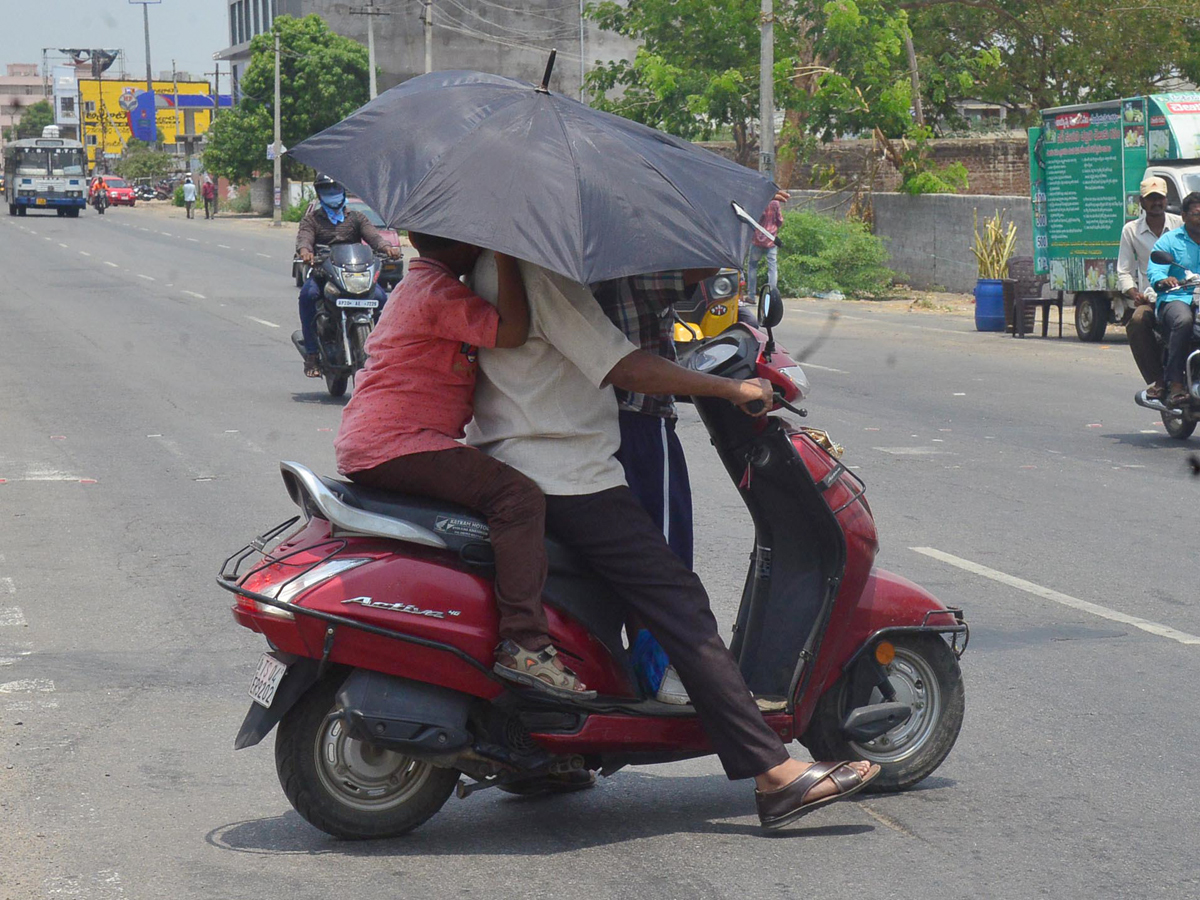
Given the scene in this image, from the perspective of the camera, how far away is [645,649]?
4234mm

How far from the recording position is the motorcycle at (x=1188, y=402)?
10.9 metres

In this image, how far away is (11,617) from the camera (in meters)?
6.50

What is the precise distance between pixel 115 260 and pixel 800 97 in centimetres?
1488

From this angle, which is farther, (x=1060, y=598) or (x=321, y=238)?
(x=321, y=238)

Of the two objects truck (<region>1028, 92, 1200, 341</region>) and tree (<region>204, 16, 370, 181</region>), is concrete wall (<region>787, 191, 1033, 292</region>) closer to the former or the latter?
truck (<region>1028, 92, 1200, 341</region>)

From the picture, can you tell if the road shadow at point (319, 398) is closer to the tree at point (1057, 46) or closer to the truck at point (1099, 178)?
the truck at point (1099, 178)

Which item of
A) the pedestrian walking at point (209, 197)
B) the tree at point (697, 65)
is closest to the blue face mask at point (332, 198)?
the tree at point (697, 65)

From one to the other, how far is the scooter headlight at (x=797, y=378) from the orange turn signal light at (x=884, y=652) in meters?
0.76

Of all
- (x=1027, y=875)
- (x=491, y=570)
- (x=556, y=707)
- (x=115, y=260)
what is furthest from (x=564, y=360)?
(x=115, y=260)

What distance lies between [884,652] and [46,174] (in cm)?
6424

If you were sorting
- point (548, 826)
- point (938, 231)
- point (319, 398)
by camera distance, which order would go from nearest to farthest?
1. point (548, 826)
2. point (319, 398)
3. point (938, 231)

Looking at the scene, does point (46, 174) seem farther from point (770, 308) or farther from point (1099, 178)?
point (770, 308)

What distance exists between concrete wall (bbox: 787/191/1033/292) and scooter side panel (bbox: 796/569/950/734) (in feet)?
73.4

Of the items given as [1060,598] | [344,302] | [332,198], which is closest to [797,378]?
[1060,598]
